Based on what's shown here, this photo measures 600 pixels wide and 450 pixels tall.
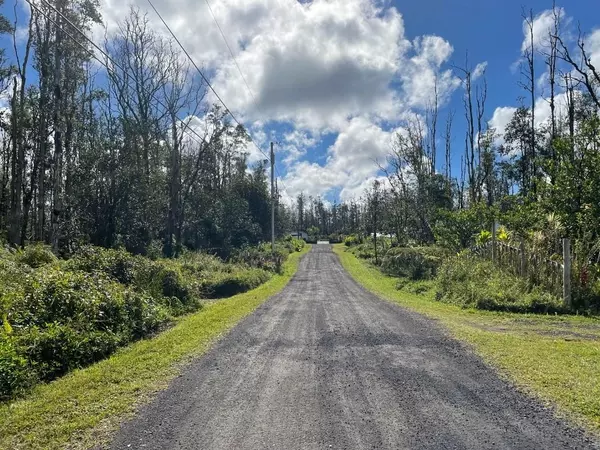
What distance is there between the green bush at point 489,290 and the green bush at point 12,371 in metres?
10.6

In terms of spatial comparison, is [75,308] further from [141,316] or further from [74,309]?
[141,316]

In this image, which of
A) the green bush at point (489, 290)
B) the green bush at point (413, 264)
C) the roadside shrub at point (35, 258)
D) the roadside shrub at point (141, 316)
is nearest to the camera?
the roadside shrub at point (141, 316)

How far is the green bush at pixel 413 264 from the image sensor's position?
19203mm

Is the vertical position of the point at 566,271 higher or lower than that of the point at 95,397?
higher

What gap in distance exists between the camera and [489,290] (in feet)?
40.3

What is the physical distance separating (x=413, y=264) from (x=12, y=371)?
18.8 m

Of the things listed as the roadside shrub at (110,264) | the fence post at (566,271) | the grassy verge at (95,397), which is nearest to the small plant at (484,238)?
the fence post at (566,271)

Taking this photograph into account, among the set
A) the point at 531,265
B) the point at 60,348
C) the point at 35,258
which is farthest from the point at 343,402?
the point at 531,265

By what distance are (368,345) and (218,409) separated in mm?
3283

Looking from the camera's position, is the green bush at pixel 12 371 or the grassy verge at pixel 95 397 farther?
the green bush at pixel 12 371

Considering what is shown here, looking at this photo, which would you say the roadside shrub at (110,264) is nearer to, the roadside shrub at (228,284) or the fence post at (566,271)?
the roadside shrub at (228,284)

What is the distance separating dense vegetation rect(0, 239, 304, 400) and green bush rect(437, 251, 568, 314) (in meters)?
7.89

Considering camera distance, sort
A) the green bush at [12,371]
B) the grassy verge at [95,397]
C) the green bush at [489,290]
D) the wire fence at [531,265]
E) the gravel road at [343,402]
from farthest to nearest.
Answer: the wire fence at [531,265] < the green bush at [489,290] < the green bush at [12,371] < the grassy verge at [95,397] < the gravel road at [343,402]

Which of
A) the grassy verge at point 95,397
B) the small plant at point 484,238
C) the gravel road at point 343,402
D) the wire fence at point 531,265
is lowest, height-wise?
the grassy verge at point 95,397
